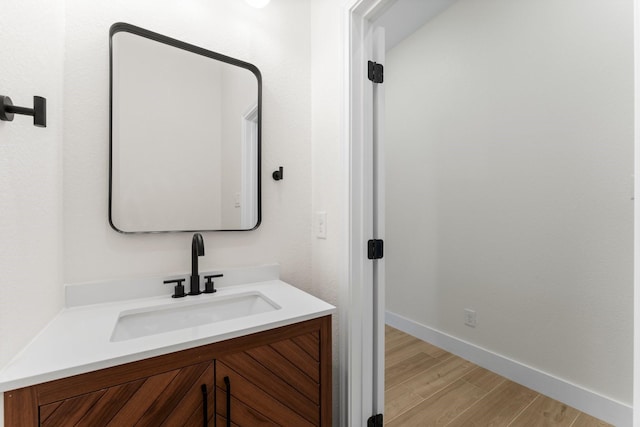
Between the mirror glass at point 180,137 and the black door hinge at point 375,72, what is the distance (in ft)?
1.81

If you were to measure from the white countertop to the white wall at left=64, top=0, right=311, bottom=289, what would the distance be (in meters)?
0.16

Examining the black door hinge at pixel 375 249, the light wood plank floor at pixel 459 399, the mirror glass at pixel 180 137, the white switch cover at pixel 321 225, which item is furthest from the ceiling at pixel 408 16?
the light wood plank floor at pixel 459 399

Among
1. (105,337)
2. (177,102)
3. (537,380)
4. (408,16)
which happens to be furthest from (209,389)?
(408,16)

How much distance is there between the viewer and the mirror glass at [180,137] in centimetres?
116

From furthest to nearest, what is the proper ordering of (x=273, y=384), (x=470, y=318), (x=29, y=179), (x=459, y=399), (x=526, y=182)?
(x=470, y=318)
(x=526, y=182)
(x=459, y=399)
(x=273, y=384)
(x=29, y=179)

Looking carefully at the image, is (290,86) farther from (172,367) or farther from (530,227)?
(530,227)

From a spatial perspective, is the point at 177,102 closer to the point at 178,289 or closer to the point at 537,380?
the point at 178,289

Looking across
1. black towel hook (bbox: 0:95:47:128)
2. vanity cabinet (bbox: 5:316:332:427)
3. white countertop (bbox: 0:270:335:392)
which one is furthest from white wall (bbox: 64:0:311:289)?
vanity cabinet (bbox: 5:316:332:427)

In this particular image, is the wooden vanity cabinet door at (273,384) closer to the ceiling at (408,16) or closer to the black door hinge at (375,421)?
the black door hinge at (375,421)

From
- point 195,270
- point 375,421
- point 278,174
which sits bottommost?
point 375,421

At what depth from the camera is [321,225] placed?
4.92 feet

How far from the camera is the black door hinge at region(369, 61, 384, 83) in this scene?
4.33ft

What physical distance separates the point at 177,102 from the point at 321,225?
2.84ft

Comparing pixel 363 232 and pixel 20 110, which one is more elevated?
pixel 20 110
